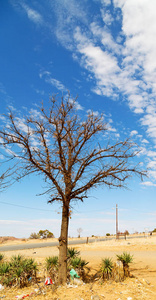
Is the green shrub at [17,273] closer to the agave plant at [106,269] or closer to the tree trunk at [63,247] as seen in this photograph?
the tree trunk at [63,247]

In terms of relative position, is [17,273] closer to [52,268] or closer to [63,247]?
[52,268]

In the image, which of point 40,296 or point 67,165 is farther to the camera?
point 67,165

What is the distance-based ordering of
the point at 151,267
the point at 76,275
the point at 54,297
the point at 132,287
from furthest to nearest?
the point at 151,267, the point at 76,275, the point at 132,287, the point at 54,297

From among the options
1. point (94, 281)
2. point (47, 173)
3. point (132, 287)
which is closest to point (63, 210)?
point (47, 173)

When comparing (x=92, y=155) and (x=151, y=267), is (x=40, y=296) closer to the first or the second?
(x=92, y=155)

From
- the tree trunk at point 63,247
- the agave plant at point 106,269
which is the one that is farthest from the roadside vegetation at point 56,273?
the tree trunk at point 63,247

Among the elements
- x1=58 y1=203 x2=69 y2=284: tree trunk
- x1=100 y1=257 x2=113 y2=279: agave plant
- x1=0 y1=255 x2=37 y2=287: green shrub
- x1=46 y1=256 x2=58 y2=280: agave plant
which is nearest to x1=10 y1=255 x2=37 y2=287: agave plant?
x1=0 y1=255 x2=37 y2=287: green shrub

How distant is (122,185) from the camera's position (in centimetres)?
1065

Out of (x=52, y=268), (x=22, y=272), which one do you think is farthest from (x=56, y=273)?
(x=22, y=272)

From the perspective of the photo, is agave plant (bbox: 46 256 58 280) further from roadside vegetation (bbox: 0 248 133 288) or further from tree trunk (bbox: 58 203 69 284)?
tree trunk (bbox: 58 203 69 284)

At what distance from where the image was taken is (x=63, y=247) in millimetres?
9703

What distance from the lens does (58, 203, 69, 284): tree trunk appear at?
31.2 ft

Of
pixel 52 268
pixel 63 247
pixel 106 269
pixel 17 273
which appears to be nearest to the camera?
pixel 63 247

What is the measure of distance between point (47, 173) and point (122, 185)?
366cm
